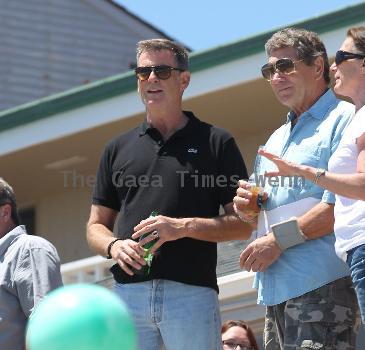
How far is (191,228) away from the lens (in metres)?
6.47

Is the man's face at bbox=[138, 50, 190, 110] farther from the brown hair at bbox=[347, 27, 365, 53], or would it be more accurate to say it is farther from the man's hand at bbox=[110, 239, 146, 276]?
the brown hair at bbox=[347, 27, 365, 53]

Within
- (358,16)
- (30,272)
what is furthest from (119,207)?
(358,16)

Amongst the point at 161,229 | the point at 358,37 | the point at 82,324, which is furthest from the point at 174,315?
the point at 82,324

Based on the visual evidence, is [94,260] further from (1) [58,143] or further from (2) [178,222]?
(2) [178,222]

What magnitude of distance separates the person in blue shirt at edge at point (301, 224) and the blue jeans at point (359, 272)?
0.35 m

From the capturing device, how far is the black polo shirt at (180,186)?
21.7 feet

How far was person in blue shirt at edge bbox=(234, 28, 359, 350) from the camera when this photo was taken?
19.7 feet

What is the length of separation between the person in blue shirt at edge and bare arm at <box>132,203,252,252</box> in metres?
0.14

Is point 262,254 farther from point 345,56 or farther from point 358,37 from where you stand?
point 358,37

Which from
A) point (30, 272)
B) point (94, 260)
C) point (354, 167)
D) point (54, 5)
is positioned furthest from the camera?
point (54, 5)

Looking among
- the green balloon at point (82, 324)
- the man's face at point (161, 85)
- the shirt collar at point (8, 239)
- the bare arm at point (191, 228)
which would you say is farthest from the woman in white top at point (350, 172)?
the shirt collar at point (8, 239)

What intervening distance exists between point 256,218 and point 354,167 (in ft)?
2.71

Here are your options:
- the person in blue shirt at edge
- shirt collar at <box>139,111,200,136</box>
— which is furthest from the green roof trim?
the person in blue shirt at edge

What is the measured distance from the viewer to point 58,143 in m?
13.9
